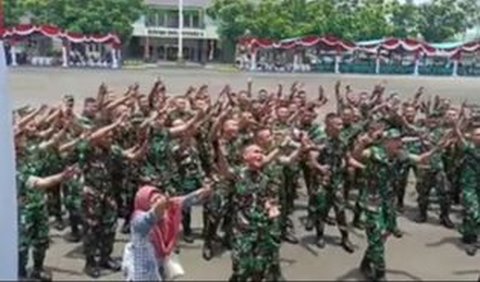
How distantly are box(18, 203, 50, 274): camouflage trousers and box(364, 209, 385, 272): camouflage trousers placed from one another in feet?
10.3

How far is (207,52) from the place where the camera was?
7162 centimetres

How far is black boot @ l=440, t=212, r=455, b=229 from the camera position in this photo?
11.0 metres

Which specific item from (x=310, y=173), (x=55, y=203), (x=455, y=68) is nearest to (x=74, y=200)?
(x=55, y=203)

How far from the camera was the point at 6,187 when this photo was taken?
16.1 ft

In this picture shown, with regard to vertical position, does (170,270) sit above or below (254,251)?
above

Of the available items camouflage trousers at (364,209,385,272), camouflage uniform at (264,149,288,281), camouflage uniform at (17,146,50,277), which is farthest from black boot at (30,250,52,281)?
camouflage trousers at (364,209,385,272)

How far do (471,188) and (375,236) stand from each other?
2.35m

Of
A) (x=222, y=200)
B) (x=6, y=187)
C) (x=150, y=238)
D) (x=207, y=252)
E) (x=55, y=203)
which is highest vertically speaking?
(x=6, y=187)

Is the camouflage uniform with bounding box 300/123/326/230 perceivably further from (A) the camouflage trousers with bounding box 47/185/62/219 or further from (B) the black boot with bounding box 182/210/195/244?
(A) the camouflage trousers with bounding box 47/185/62/219

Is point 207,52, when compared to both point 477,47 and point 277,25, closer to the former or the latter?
point 277,25

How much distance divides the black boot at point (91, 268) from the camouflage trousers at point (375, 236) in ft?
9.09

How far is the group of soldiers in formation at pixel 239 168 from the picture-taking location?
7410mm

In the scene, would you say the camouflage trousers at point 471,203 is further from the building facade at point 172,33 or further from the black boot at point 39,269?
the building facade at point 172,33

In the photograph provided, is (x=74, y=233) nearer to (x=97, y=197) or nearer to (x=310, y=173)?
(x=97, y=197)
